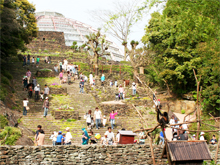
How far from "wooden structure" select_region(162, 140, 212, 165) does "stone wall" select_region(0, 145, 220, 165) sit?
3.60m

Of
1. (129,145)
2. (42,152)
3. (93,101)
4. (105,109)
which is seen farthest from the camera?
(93,101)

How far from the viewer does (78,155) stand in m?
10.9

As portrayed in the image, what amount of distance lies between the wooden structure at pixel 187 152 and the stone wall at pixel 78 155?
360cm

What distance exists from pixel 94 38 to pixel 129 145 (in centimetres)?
1783

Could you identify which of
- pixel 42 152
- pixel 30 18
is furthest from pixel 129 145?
pixel 30 18

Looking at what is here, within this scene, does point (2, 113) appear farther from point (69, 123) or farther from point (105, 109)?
point (105, 109)

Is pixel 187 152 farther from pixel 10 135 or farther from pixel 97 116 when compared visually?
pixel 97 116

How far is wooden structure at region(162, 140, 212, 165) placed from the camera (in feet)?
23.0

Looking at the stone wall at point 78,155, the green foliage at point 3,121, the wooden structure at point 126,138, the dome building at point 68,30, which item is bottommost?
the stone wall at point 78,155

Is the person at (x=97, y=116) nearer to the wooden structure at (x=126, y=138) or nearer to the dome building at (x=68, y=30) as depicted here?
the wooden structure at (x=126, y=138)

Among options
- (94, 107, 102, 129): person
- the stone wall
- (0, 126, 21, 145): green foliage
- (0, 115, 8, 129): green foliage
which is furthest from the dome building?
the stone wall

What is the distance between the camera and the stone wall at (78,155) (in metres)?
10.3

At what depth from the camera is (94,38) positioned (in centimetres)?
2775

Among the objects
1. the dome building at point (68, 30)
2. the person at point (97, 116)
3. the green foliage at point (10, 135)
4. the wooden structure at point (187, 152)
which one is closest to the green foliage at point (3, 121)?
the green foliage at point (10, 135)
